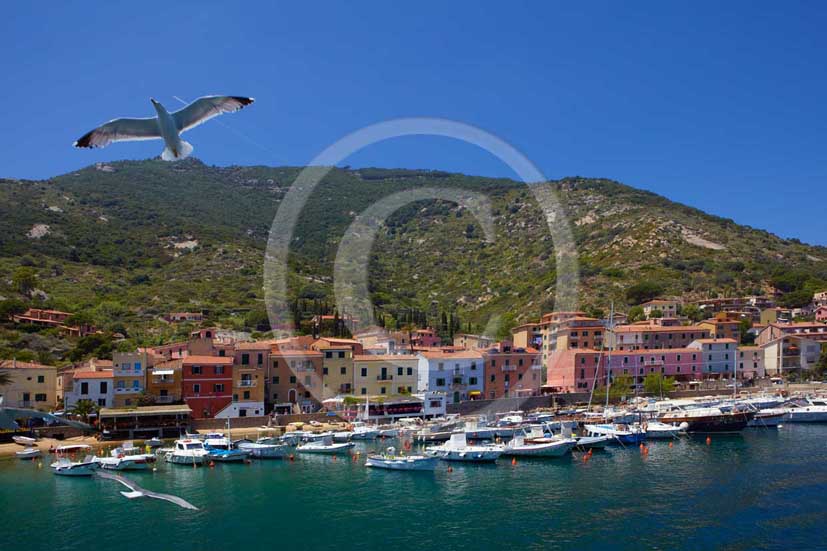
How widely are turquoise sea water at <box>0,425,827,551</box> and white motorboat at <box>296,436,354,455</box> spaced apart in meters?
1.22

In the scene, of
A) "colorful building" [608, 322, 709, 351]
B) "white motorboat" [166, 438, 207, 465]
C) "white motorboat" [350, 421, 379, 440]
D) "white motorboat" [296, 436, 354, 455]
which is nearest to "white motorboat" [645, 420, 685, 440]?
"white motorboat" [350, 421, 379, 440]

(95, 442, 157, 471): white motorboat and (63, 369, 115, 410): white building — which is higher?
(63, 369, 115, 410): white building

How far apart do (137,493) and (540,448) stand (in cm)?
1724

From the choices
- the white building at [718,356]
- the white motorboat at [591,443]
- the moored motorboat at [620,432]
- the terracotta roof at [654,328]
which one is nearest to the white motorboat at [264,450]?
the white motorboat at [591,443]

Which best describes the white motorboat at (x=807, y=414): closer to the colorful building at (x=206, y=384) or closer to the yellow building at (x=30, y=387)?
the colorful building at (x=206, y=384)

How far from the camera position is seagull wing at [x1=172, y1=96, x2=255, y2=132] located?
12656mm

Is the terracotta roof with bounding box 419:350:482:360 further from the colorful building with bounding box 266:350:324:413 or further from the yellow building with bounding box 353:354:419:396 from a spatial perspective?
the colorful building with bounding box 266:350:324:413

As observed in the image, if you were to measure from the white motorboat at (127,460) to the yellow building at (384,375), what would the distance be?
15918 millimetres

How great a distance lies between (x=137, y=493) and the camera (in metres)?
26.2

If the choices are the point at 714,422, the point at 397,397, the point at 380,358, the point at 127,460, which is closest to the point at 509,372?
the point at 380,358

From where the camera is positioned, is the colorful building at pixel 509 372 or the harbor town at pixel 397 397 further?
the colorful building at pixel 509 372

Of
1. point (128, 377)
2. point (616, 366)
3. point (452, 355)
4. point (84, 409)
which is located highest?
point (452, 355)

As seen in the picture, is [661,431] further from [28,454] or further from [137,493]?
[28,454]

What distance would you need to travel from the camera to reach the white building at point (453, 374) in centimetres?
4641
